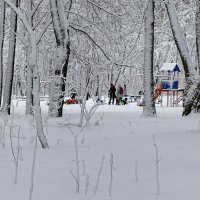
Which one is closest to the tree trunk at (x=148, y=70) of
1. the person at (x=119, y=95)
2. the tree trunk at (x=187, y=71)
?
the tree trunk at (x=187, y=71)

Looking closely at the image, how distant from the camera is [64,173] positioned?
434cm

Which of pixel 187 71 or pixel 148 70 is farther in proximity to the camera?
pixel 148 70

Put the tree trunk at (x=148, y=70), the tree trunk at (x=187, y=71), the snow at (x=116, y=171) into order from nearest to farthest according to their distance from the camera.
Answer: the snow at (x=116, y=171) < the tree trunk at (x=187, y=71) < the tree trunk at (x=148, y=70)

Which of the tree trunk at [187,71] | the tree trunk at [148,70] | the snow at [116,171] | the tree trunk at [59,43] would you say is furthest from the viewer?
the tree trunk at [148,70]

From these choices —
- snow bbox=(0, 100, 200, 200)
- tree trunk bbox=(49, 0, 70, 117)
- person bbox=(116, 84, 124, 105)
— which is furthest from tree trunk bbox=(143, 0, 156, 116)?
person bbox=(116, 84, 124, 105)

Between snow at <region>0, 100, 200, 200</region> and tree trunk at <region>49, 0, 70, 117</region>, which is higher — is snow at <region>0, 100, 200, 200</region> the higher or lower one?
the lower one

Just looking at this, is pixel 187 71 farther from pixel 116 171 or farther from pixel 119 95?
pixel 119 95

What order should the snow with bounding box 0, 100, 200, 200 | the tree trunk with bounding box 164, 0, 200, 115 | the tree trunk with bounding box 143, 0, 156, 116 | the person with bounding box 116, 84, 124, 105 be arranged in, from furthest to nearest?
the person with bounding box 116, 84, 124, 105 → the tree trunk with bounding box 143, 0, 156, 116 → the tree trunk with bounding box 164, 0, 200, 115 → the snow with bounding box 0, 100, 200, 200

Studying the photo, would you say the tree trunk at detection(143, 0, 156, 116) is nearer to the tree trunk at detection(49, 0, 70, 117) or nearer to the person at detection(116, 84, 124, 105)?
the tree trunk at detection(49, 0, 70, 117)

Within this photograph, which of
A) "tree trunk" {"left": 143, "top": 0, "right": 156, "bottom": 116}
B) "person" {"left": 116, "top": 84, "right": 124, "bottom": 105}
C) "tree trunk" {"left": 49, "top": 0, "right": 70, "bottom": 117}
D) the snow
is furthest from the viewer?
"person" {"left": 116, "top": 84, "right": 124, "bottom": 105}

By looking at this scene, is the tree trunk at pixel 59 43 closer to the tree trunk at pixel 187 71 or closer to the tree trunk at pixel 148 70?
the tree trunk at pixel 148 70

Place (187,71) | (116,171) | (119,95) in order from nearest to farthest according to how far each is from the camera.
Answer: (116,171)
(187,71)
(119,95)

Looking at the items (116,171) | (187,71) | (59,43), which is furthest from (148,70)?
(116,171)

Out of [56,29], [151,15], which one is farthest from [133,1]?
[56,29]
